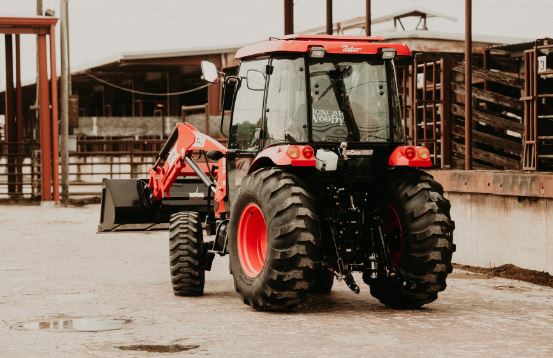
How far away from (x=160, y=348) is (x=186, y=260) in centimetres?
337

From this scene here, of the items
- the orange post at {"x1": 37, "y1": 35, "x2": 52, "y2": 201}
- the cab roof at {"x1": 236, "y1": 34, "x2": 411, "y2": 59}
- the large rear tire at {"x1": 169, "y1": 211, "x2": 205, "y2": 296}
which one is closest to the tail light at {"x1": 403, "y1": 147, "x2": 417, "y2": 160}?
the cab roof at {"x1": 236, "y1": 34, "x2": 411, "y2": 59}

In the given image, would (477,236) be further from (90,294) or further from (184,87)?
(184,87)

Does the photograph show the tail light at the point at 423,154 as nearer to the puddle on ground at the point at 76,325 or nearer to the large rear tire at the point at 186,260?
the large rear tire at the point at 186,260

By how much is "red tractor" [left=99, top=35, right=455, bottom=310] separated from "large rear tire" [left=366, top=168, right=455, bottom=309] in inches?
0.5

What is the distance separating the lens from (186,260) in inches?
486

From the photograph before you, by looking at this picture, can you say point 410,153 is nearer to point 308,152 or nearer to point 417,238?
point 417,238

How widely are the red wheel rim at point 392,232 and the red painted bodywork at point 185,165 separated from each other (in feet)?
6.25

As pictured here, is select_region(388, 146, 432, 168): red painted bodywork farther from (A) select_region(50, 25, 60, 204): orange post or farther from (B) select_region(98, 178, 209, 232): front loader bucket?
(A) select_region(50, 25, 60, 204): orange post

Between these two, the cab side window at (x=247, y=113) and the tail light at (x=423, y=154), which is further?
the cab side window at (x=247, y=113)

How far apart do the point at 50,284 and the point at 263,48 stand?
13.4 feet

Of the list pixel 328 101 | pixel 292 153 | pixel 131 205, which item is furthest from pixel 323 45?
pixel 131 205

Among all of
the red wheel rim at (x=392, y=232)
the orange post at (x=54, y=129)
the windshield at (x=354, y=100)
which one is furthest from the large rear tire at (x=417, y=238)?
the orange post at (x=54, y=129)

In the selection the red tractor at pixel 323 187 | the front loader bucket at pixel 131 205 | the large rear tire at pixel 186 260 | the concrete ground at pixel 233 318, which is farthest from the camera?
the front loader bucket at pixel 131 205

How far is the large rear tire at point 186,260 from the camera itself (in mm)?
12344
